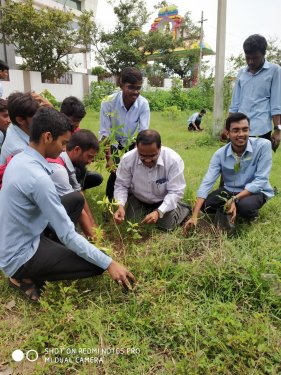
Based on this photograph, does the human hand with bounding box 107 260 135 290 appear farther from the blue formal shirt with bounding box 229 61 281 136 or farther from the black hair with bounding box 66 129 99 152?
the blue formal shirt with bounding box 229 61 281 136

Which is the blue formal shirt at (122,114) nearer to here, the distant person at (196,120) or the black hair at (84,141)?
the black hair at (84,141)

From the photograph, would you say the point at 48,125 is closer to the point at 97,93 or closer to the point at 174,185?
the point at 174,185

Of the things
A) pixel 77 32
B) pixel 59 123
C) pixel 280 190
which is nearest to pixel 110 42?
pixel 77 32

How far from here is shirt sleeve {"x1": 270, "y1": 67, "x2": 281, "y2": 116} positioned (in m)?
3.36

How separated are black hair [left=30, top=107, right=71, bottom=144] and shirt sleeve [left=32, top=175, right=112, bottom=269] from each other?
0.26 meters

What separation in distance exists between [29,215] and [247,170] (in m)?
2.05

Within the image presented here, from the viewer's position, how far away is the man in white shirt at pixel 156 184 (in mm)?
2975

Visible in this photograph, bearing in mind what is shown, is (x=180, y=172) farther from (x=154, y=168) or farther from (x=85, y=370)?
(x=85, y=370)

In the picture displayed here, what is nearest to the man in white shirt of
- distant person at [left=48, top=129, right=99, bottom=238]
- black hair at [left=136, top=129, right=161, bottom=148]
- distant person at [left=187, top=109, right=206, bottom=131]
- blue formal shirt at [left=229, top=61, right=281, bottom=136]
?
black hair at [left=136, top=129, right=161, bottom=148]

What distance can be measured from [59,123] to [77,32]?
16076mm

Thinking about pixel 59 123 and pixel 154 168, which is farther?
pixel 154 168

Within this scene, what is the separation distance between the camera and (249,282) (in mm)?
2158

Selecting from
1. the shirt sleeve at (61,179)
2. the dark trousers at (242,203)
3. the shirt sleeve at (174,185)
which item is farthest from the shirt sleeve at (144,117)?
the shirt sleeve at (61,179)

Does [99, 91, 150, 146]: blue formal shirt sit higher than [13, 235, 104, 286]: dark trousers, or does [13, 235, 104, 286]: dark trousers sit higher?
[99, 91, 150, 146]: blue formal shirt
